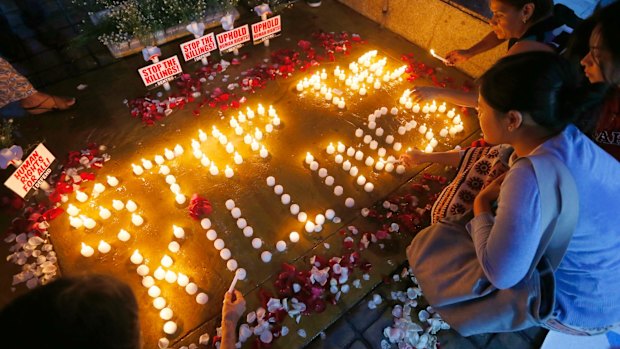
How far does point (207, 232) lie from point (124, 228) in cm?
75

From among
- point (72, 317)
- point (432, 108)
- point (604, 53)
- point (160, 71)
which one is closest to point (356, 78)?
point (432, 108)

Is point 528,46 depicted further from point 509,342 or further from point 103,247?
point 103,247

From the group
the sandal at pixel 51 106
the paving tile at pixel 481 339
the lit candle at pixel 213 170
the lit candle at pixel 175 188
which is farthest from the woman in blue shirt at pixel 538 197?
the sandal at pixel 51 106

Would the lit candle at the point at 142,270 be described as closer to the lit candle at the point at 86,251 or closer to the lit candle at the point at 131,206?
the lit candle at the point at 86,251

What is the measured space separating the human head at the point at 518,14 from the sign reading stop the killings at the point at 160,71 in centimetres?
319

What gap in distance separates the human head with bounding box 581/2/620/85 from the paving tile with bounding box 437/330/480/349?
198cm

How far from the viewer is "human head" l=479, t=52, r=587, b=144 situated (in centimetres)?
162

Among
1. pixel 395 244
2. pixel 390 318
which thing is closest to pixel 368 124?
pixel 395 244

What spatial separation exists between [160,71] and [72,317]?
10.8 ft

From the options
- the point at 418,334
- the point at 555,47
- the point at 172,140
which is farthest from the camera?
the point at 172,140

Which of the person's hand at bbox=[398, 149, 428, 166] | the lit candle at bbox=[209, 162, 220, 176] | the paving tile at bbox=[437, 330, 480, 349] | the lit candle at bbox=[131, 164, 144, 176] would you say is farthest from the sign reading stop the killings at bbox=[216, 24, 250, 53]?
the paving tile at bbox=[437, 330, 480, 349]

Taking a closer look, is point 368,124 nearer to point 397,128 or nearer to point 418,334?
point 397,128

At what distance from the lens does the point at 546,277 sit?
1.80m

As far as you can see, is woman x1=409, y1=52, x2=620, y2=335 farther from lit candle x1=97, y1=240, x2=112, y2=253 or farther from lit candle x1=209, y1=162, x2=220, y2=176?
lit candle x1=97, y1=240, x2=112, y2=253
